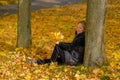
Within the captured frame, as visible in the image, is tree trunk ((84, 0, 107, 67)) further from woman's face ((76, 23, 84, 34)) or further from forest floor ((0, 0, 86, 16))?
forest floor ((0, 0, 86, 16))

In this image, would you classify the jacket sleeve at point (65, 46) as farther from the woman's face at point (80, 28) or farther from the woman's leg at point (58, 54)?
the woman's face at point (80, 28)

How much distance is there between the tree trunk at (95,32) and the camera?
7.69m

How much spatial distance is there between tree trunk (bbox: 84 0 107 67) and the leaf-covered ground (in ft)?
0.87

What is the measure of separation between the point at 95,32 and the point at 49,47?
373 centimetres

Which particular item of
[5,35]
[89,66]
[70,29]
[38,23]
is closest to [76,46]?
[89,66]

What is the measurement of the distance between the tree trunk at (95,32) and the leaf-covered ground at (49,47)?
265mm

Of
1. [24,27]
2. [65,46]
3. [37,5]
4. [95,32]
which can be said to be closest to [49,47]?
[24,27]

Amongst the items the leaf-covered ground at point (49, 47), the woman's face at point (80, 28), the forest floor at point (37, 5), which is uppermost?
the forest floor at point (37, 5)

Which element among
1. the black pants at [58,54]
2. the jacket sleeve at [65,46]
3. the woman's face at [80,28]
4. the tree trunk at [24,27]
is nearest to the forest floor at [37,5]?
the tree trunk at [24,27]

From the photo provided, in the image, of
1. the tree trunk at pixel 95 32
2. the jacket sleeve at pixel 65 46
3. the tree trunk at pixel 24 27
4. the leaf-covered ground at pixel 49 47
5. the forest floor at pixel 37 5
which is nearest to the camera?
the tree trunk at pixel 95 32

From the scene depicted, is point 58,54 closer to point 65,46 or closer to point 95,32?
point 65,46

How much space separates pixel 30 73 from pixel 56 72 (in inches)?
22.8

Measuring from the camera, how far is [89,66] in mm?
8047

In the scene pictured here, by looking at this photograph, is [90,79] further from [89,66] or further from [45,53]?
[45,53]
